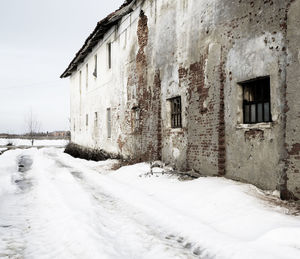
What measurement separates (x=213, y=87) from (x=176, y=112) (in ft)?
7.35

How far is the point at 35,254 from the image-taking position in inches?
133

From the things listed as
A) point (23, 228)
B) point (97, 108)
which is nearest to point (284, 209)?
point (23, 228)

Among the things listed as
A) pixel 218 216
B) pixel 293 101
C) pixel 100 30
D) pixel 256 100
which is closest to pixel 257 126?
pixel 256 100

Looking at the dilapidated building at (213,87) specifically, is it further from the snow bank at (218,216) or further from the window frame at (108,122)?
the window frame at (108,122)

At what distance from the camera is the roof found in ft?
40.5

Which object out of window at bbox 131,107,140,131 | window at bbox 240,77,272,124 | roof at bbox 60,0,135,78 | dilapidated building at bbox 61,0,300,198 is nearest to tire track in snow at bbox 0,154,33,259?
dilapidated building at bbox 61,0,300,198

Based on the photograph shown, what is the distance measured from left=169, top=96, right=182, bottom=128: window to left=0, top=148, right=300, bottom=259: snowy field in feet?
8.26

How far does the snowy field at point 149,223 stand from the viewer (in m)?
3.39

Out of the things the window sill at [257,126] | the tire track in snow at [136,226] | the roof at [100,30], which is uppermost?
the roof at [100,30]

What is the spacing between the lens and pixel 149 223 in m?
4.53

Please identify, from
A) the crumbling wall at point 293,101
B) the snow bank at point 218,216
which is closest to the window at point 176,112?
the snow bank at point 218,216

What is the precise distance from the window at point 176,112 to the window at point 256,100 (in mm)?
2829

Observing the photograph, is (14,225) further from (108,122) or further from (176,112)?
(108,122)

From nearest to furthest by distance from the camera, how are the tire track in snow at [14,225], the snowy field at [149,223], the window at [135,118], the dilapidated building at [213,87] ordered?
the snowy field at [149,223]
the tire track in snow at [14,225]
the dilapidated building at [213,87]
the window at [135,118]
